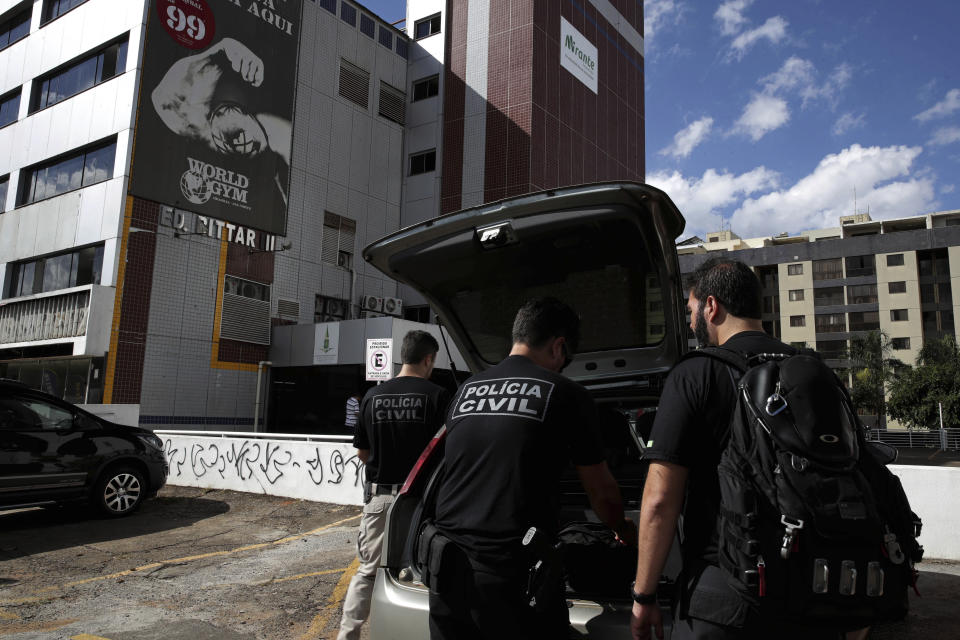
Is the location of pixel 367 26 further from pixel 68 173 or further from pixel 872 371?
pixel 872 371

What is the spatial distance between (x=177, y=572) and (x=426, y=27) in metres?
26.4

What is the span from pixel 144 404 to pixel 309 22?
47.3 ft

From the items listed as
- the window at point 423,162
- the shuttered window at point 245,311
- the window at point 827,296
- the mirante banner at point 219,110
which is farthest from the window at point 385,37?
the window at point 827,296

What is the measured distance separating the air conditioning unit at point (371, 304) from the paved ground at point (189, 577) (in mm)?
15352

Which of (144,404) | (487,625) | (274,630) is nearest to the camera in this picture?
(487,625)

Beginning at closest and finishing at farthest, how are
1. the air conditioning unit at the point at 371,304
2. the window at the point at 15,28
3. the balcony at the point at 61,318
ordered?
the balcony at the point at 61,318 → the window at the point at 15,28 → the air conditioning unit at the point at 371,304

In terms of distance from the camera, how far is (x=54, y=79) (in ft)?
72.1

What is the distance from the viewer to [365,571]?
11.9ft

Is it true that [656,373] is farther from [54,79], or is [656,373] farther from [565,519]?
[54,79]

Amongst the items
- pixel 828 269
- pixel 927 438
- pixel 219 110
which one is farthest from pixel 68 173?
pixel 828 269

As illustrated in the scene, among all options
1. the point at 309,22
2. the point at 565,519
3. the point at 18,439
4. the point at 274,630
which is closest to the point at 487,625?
the point at 565,519

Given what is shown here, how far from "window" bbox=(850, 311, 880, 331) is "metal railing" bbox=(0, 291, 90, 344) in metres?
69.1

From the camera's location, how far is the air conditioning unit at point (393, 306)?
24672 millimetres

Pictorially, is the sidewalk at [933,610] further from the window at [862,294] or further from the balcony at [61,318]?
the window at [862,294]
